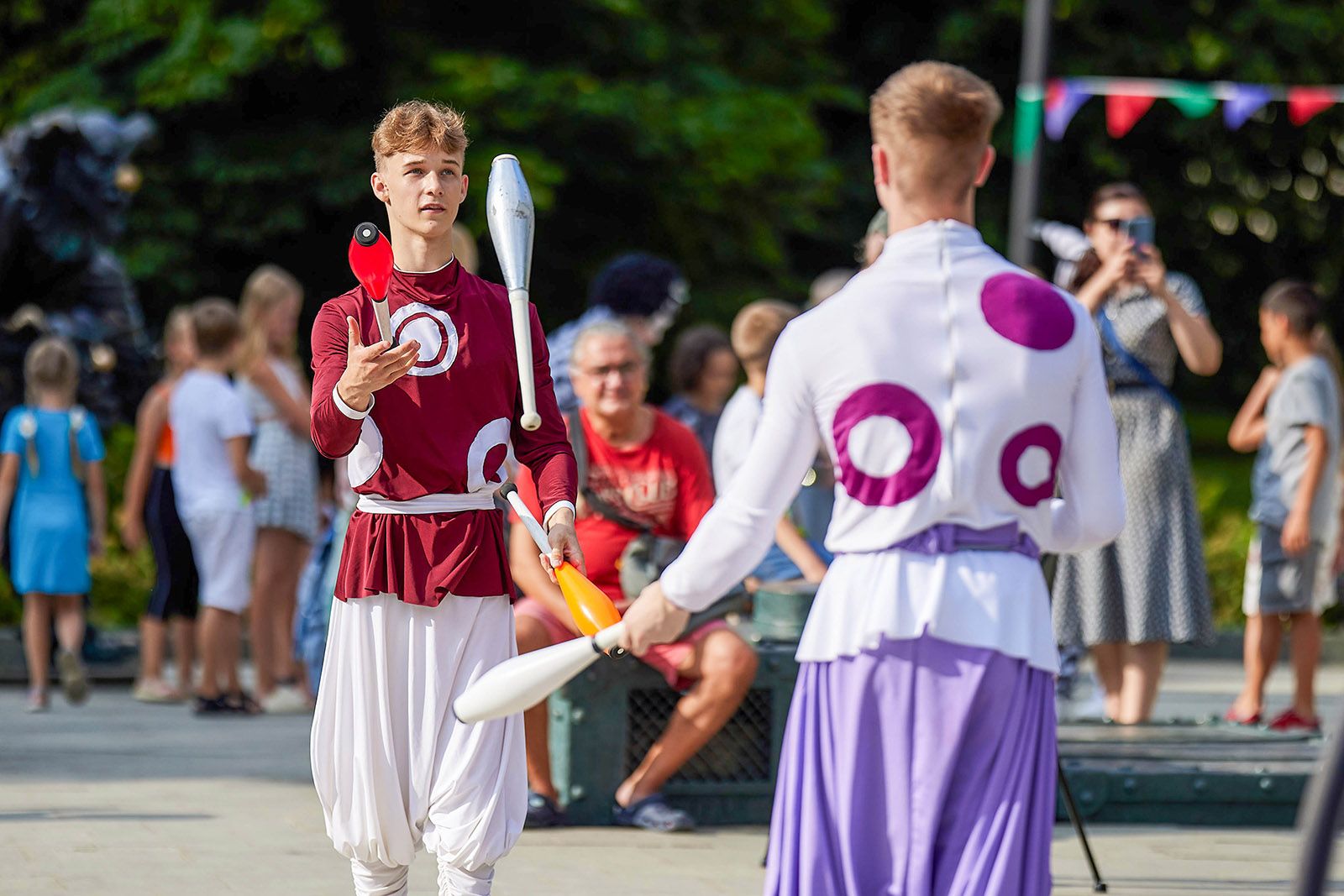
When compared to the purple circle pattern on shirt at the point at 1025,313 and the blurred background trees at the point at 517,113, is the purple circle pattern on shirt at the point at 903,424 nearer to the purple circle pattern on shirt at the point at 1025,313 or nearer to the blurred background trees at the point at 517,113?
the purple circle pattern on shirt at the point at 1025,313

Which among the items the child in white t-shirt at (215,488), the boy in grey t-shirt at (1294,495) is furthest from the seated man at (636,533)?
the child in white t-shirt at (215,488)

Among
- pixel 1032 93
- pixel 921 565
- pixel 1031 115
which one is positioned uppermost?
pixel 1032 93

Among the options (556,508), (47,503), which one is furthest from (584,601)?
(47,503)

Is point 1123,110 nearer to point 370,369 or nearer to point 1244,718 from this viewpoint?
point 1244,718

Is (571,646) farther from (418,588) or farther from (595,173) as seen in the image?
(595,173)

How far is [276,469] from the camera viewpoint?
10.1m

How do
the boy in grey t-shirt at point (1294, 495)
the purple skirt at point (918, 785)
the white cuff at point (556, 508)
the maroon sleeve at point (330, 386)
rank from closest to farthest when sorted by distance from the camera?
the purple skirt at point (918, 785) < the maroon sleeve at point (330, 386) < the white cuff at point (556, 508) < the boy in grey t-shirt at point (1294, 495)

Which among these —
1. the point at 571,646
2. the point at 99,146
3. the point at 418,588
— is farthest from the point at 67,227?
Answer: the point at 571,646

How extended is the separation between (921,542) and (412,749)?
1475mm

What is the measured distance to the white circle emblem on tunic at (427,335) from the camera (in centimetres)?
455

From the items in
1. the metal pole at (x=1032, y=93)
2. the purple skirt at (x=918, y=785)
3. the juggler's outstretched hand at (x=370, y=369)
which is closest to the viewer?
the purple skirt at (x=918, y=785)

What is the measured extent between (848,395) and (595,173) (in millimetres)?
15108

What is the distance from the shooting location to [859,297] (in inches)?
142

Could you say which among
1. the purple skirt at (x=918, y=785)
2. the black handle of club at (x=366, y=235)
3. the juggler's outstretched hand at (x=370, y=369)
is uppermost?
the black handle of club at (x=366, y=235)
